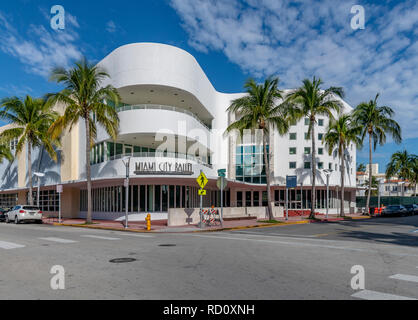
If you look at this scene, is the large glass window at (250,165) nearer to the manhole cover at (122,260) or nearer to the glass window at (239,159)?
the glass window at (239,159)

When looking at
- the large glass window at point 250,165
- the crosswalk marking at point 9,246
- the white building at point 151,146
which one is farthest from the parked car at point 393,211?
the crosswalk marking at point 9,246

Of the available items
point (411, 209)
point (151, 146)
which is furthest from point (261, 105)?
point (411, 209)

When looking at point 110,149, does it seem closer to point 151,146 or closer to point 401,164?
point 151,146

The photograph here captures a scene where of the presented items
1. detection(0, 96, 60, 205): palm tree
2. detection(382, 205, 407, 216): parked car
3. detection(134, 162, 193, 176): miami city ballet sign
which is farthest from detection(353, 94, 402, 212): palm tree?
detection(0, 96, 60, 205): palm tree

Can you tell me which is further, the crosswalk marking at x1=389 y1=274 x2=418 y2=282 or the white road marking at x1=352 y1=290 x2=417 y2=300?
the crosswalk marking at x1=389 y1=274 x2=418 y2=282

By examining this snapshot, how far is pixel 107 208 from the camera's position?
103 feet

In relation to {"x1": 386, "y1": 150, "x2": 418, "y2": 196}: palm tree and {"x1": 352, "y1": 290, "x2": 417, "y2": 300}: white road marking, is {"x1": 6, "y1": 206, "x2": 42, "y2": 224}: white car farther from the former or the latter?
{"x1": 386, "y1": 150, "x2": 418, "y2": 196}: palm tree

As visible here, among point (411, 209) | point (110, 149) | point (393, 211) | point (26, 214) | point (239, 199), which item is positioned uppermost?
point (110, 149)

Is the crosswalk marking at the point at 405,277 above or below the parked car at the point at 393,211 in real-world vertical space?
above

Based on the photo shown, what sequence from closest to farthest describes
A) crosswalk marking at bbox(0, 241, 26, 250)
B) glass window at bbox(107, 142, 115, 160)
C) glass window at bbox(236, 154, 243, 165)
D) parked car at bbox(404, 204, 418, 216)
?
crosswalk marking at bbox(0, 241, 26, 250) < glass window at bbox(107, 142, 115, 160) < glass window at bbox(236, 154, 243, 165) < parked car at bbox(404, 204, 418, 216)

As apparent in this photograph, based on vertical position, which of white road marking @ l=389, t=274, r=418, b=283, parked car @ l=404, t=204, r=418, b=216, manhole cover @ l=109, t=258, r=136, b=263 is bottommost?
parked car @ l=404, t=204, r=418, b=216
